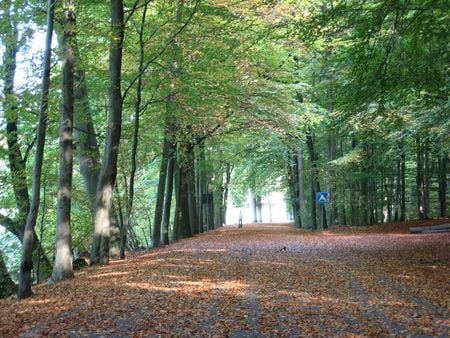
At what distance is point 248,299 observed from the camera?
8289mm

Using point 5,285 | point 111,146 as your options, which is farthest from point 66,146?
point 5,285

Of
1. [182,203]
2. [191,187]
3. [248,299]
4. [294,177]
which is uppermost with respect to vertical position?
[294,177]

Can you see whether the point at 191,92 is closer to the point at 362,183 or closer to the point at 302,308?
the point at 302,308

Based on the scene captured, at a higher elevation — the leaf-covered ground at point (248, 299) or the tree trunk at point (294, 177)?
the tree trunk at point (294, 177)

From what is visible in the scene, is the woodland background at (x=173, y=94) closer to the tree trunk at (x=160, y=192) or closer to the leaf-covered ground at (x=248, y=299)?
the tree trunk at (x=160, y=192)

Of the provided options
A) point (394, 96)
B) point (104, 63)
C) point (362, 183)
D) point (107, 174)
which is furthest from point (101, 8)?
point (362, 183)

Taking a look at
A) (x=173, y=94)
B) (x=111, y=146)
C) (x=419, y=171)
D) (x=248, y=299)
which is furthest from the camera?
(x=419, y=171)

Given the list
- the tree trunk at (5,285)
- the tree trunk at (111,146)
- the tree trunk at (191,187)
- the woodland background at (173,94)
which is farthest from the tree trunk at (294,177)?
the tree trunk at (5,285)

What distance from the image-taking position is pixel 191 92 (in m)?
16.9

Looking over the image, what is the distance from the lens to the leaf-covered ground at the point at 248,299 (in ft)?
21.4

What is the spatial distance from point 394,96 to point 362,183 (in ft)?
51.9

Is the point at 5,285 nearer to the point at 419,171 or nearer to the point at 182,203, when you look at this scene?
the point at 182,203

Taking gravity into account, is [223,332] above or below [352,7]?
below

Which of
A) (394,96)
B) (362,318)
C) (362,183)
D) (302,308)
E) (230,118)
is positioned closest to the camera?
(362,318)
